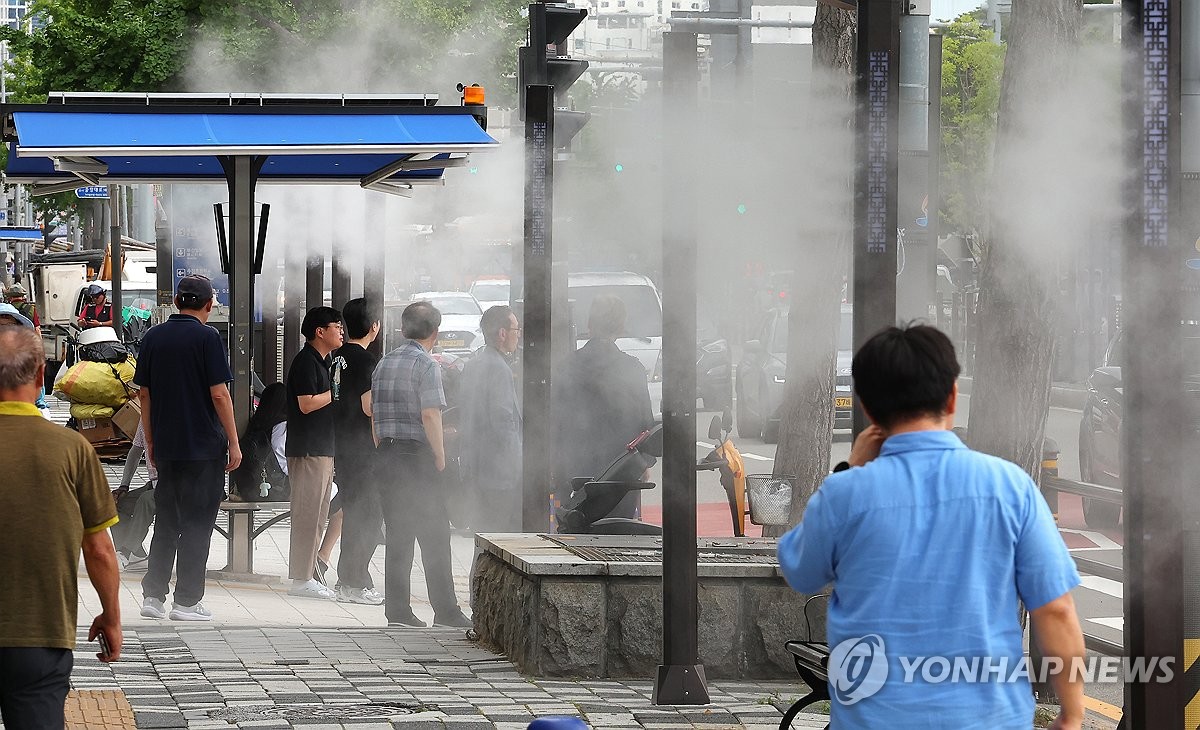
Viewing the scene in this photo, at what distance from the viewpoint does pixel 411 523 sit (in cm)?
836

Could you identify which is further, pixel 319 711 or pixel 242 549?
pixel 242 549

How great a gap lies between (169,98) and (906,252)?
17.2ft

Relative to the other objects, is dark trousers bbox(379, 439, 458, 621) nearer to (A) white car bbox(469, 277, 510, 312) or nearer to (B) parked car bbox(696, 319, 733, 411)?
(B) parked car bbox(696, 319, 733, 411)

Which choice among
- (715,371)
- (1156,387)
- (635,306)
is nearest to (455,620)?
(1156,387)

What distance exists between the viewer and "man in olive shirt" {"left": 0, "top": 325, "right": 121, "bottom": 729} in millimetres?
3857

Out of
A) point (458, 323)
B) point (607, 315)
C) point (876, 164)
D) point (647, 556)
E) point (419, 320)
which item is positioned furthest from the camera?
point (458, 323)

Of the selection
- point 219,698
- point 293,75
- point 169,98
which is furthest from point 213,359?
point 293,75

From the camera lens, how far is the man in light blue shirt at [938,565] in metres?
2.95

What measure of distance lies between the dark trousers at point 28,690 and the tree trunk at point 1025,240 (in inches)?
187

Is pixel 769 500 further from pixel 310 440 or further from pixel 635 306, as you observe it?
pixel 635 306

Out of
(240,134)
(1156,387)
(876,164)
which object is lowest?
(1156,387)

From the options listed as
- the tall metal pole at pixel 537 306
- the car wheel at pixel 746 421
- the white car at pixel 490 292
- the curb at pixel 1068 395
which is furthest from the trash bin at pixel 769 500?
the white car at pixel 490 292

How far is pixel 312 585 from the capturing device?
9281mm

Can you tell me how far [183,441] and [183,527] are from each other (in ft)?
1.45
